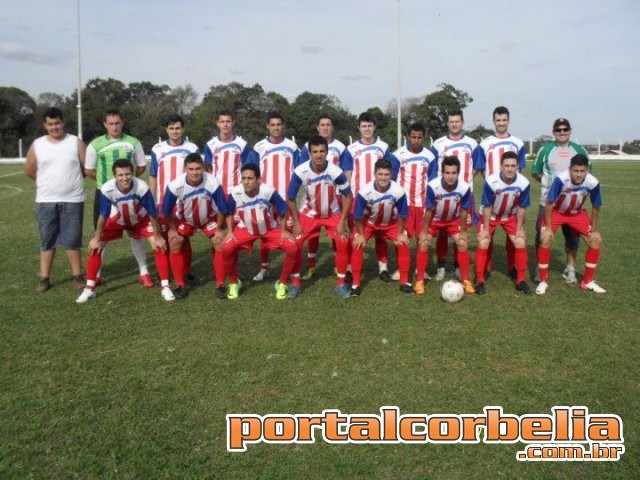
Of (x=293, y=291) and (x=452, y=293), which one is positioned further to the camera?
(x=293, y=291)

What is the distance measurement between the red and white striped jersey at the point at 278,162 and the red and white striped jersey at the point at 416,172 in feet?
4.16

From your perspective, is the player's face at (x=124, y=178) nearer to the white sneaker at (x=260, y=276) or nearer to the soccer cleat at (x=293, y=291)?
the white sneaker at (x=260, y=276)

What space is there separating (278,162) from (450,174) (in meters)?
2.05

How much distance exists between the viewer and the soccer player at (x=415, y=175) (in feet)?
20.5

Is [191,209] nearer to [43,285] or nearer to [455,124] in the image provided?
[43,285]

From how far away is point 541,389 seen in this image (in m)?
3.50

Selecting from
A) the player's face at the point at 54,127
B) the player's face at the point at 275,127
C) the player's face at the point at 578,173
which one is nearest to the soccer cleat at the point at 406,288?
the player's face at the point at 578,173

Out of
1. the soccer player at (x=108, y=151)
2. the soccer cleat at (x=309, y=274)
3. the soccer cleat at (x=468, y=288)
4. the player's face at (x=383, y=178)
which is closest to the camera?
the player's face at (x=383, y=178)

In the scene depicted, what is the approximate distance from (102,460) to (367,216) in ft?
12.5

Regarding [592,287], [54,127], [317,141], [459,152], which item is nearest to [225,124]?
[317,141]

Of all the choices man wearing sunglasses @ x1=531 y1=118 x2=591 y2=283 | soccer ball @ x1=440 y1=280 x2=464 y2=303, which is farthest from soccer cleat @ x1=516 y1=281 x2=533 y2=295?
soccer ball @ x1=440 y1=280 x2=464 y2=303

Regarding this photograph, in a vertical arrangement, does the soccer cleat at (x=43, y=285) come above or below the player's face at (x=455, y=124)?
below

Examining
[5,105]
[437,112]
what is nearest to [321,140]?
[437,112]

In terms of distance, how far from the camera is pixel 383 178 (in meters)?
5.55
